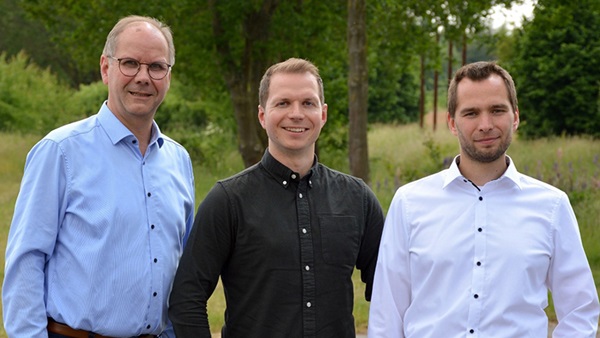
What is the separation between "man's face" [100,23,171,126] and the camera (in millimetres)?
3900

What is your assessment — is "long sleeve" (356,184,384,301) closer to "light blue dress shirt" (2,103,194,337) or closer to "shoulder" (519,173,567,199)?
"shoulder" (519,173,567,199)

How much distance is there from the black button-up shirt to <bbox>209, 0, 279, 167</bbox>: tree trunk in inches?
640

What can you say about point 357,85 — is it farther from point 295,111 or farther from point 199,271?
point 199,271

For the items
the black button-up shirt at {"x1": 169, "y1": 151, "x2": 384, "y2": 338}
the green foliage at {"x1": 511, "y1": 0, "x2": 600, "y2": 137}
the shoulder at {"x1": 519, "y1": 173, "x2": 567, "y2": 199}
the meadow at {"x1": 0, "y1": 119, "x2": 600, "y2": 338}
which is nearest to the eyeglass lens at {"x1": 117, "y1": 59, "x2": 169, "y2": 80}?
the black button-up shirt at {"x1": 169, "y1": 151, "x2": 384, "y2": 338}

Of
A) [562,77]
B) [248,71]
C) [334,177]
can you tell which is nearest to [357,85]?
[248,71]

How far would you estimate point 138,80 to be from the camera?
12.7 feet

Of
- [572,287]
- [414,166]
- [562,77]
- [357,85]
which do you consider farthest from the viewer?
[562,77]

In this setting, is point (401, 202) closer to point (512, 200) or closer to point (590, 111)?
point (512, 200)

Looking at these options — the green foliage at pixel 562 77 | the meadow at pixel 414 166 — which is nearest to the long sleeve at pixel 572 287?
the meadow at pixel 414 166

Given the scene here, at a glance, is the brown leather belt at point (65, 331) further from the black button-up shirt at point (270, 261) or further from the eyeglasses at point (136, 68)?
the eyeglasses at point (136, 68)

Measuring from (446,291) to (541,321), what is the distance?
1.28 ft

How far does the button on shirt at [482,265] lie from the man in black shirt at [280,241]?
22 cm

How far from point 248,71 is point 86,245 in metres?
17.4

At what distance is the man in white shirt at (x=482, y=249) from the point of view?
3.53 metres
